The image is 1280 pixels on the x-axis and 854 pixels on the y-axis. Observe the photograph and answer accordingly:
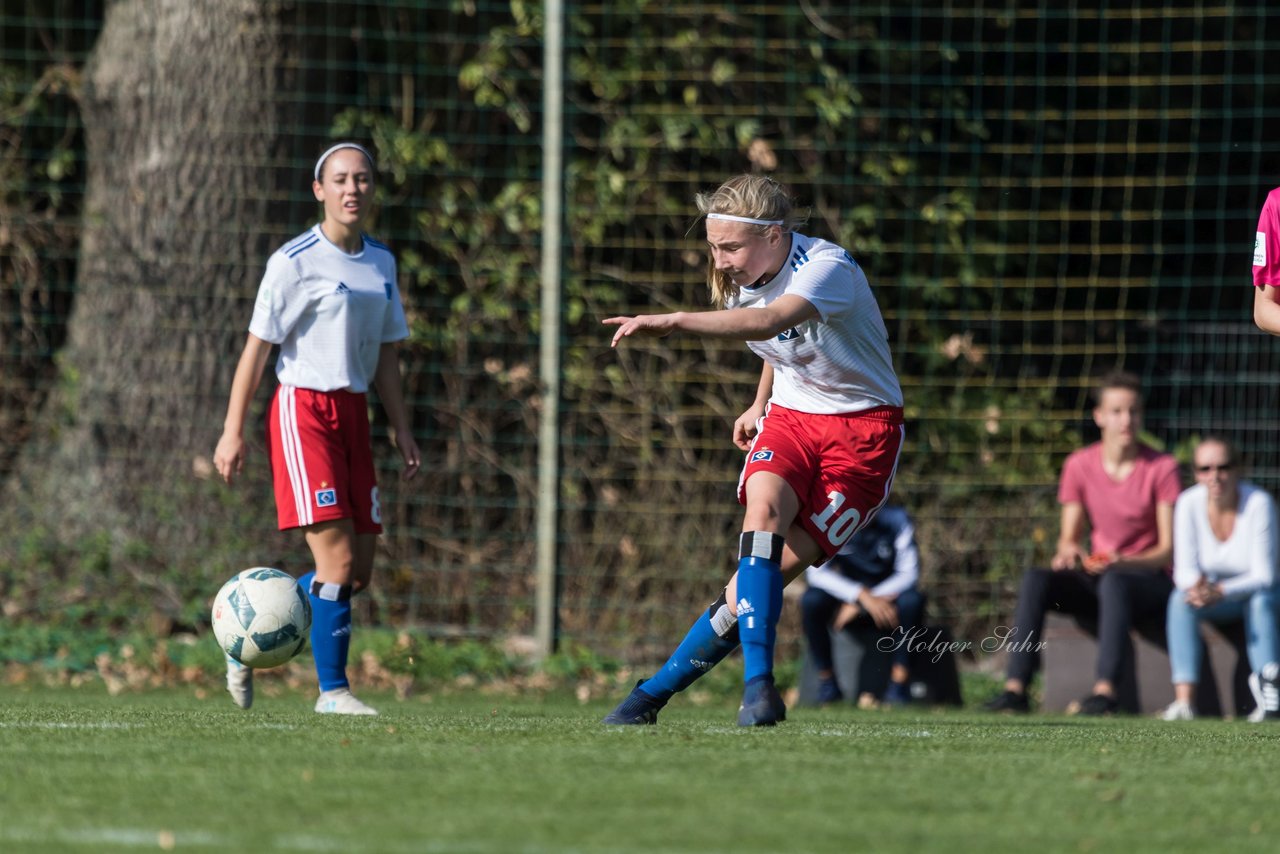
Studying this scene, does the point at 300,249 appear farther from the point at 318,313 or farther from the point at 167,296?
the point at 167,296

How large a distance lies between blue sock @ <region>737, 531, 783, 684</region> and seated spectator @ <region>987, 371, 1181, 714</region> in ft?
10.8

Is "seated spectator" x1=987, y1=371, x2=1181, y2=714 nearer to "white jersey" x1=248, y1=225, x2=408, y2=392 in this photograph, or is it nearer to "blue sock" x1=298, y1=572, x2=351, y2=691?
"blue sock" x1=298, y1=572, x2=351, y2=691

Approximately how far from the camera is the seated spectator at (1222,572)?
312 inches

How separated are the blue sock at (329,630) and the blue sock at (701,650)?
141 cm

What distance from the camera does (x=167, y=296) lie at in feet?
31.2

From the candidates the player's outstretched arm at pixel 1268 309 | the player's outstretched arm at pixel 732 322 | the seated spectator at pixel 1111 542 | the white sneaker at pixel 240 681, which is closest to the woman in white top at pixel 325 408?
the white sneaker at pixel 240 681

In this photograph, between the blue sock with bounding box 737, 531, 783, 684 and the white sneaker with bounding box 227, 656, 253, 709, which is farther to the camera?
the white sneaker with bounding box 227, 656, 253, 709

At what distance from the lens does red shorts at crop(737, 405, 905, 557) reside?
5262 mm

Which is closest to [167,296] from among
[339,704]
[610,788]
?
[339,704]

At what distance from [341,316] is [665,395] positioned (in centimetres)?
400

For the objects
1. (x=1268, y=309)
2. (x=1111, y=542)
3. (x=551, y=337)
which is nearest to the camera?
(x=1268, y=309)

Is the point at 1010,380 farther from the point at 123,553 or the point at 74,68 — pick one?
the point at 74,68

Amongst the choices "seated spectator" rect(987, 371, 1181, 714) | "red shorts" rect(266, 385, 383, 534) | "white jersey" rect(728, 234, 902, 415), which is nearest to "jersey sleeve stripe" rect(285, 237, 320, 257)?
"red shorts" rect(266, 385, 383, 534)

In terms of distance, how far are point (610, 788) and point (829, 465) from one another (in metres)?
1.81
